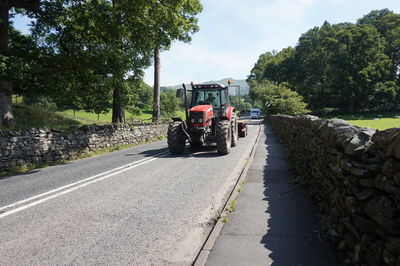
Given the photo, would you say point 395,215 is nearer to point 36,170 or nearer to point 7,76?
point 36,170

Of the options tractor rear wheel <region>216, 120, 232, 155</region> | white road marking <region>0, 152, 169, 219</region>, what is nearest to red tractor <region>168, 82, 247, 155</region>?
tractor rear wheel <region>216, 120, 232, 155</region>

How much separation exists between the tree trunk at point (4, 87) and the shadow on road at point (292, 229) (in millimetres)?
11072

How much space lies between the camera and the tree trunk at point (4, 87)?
12062mm

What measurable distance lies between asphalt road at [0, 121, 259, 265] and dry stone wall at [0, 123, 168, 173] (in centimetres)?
144

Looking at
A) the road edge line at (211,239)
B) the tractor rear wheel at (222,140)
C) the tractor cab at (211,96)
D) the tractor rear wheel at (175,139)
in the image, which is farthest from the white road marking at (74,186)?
the tractor cab at (211,96)

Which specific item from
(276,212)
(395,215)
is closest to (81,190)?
(276,212)

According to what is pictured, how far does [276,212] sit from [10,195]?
5.72m

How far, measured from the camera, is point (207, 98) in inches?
549

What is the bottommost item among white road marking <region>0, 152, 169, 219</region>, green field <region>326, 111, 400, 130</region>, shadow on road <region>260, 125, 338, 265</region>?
white road marking <region>0, 152, 169, 219</region>

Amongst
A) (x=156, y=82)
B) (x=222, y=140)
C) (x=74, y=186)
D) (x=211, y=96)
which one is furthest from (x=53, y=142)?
(x=156, y=82)

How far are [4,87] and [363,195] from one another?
1366cm

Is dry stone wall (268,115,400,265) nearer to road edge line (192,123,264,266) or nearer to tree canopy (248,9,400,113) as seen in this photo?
road edge line (192,123,264,266)

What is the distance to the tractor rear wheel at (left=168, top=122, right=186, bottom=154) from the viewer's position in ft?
39.9

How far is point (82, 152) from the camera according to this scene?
13.4m
